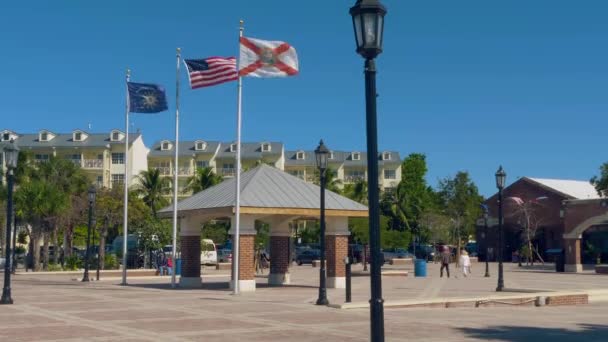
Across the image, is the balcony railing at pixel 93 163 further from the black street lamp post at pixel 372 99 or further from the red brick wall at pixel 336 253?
the black street lamp post at pixel 372 99

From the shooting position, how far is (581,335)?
48.7 ft

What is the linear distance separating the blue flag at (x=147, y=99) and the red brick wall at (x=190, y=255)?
5.83 m

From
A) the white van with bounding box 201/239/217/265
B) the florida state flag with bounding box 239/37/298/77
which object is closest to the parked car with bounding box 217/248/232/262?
the white van with bounding box 201/239/217/265

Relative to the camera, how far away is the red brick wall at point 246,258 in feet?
87.2

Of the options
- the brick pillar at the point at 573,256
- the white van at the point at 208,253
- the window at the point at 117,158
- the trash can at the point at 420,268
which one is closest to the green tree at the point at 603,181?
the brick pillar at the point at 573,256

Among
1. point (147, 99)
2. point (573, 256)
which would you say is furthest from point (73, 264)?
point (573, 256)

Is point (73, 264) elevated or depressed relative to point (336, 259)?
depressed

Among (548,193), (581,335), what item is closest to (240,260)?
(581,335)

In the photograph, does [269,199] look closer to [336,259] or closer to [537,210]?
[336,259]

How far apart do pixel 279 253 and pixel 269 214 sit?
4.41 m

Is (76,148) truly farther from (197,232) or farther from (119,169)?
(197,232)

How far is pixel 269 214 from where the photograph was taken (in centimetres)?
2769

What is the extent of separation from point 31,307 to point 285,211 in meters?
9.58

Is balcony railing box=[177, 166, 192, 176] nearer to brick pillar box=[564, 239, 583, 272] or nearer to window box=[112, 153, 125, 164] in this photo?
window box=[112, 153, 125, 164]
